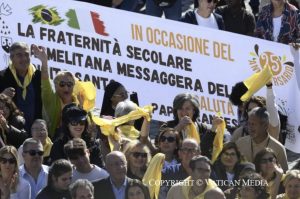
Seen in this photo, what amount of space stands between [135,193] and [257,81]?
A: 2857 millimetres

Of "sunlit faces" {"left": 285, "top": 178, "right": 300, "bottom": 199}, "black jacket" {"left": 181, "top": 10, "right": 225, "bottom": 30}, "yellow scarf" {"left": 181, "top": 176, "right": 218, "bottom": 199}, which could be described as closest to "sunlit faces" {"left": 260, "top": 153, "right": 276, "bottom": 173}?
"sunlit faces" {"left": 285, "top": 178, "right": 300, "bottom": 199}

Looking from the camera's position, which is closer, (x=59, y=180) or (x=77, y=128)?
(x=59, y=180)

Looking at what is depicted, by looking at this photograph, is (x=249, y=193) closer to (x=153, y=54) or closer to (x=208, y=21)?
(x=153, y=54)

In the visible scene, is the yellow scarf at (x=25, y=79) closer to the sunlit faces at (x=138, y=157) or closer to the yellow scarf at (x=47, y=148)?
the yellow scarf at (x=47, y=148)

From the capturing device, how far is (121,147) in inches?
743

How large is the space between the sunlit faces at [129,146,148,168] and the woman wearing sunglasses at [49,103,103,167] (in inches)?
14.4

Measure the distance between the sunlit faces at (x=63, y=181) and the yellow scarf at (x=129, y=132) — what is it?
5.60 ft

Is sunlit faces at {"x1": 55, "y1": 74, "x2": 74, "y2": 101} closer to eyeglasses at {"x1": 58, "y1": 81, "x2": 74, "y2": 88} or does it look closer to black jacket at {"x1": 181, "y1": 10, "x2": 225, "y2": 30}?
eyeglasses at {"x1": 58, "y1": 81, "x2": 74, "y2": 88}

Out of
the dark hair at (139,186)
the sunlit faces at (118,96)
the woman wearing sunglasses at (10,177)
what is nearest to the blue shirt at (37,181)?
the woman wearing sunglasses at (10,177)

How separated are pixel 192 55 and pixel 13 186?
4.32m

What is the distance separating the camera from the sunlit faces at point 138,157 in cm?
1844

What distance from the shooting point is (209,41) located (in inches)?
846

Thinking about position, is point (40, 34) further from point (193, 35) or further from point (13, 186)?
point (13, 186)

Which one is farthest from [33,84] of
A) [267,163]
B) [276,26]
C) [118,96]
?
[276,26]
